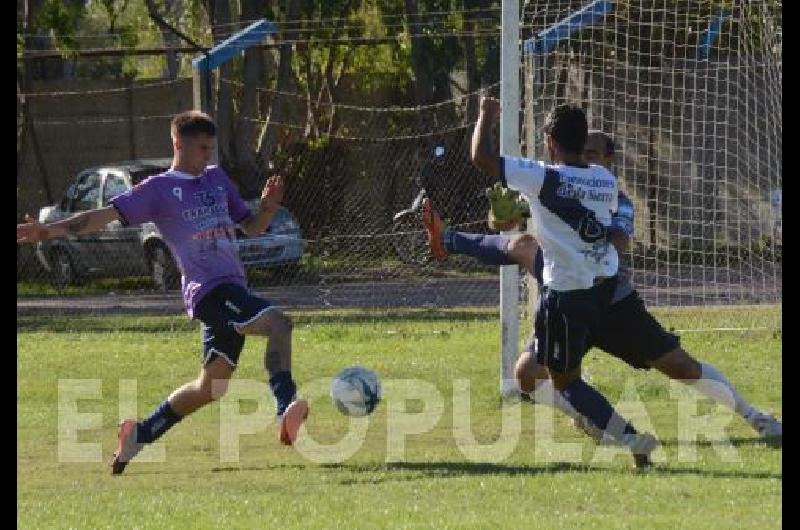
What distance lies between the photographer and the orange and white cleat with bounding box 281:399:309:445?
9.52 m

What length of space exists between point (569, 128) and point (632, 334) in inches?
52.8

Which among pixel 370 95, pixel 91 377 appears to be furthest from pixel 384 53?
pixel 91 377

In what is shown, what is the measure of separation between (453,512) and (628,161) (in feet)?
37.8

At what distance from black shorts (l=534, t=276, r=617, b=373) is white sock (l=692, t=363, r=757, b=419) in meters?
1.16

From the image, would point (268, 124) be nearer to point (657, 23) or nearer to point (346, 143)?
point (346, 143)

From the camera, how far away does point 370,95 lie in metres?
32.3

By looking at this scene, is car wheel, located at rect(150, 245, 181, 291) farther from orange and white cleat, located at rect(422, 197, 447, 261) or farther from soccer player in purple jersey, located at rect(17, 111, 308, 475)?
soccer player in purple jersey, located at rect(17, 111, 308, 475)

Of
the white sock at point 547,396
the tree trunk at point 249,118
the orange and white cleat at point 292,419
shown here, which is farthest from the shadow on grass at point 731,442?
the tree trunk at point 249,118

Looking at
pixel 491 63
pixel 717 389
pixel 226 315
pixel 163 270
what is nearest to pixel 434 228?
pixel 226 315

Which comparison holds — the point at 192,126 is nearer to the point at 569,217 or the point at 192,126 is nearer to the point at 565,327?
the point at 569,217

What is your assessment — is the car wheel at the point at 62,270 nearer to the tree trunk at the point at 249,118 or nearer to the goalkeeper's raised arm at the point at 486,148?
the tree trunk at the point at 249,118

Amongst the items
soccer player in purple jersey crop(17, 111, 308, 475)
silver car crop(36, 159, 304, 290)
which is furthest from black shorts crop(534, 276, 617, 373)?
silver car crop(36, 159, 304, 290)

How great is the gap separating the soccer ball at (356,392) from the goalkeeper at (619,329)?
0.90m

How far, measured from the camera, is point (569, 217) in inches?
359
